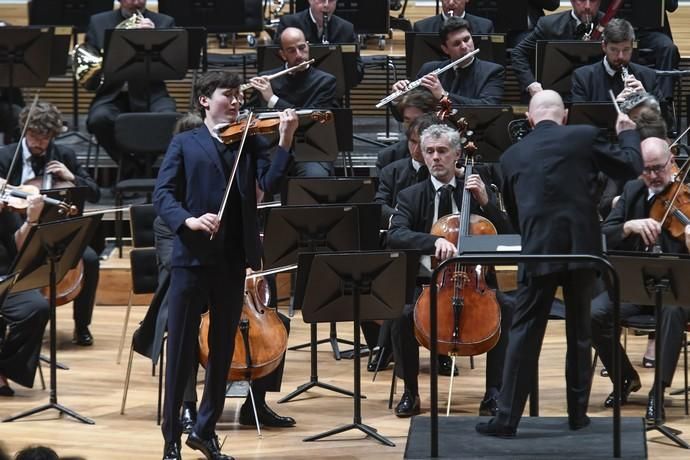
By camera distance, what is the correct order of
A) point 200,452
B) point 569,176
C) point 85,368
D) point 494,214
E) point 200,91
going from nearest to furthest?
point 569,176, point 200,91, point 200,452, point 494,214, point 85,368

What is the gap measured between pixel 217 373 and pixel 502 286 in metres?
2.76

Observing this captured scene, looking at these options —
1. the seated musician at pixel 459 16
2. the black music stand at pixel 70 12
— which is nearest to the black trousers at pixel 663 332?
the seated musician at pixel 459 16

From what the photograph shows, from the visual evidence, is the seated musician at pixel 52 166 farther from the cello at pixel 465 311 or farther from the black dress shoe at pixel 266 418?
the cello at pixel 465 311

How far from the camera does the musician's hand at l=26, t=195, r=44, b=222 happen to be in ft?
20.1

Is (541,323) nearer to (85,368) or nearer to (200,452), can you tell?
(200,452)

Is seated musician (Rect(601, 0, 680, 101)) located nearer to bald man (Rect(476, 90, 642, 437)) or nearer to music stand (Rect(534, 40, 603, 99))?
music stand (Rect(534, 40, 603, 99))

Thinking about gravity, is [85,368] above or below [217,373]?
below

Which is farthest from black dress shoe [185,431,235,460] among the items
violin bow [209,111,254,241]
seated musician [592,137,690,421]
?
seated musician [592,137,690,421]

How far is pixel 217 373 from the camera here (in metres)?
4.98

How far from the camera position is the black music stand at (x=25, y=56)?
7809 millimetres

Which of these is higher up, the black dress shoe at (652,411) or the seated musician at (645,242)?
the seated musician at (645,242)

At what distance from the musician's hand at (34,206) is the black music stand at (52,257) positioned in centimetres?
50

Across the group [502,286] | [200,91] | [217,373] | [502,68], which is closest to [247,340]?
A: [217,373]

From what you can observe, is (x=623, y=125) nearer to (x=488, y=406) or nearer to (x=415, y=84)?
(x=488, y=406)
